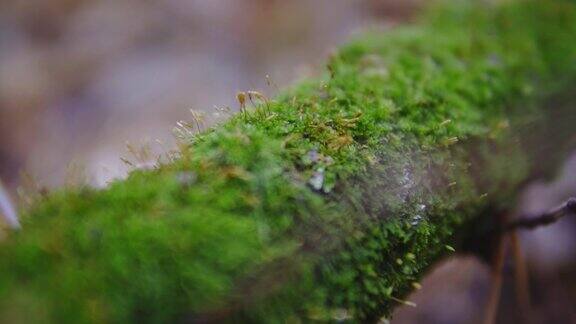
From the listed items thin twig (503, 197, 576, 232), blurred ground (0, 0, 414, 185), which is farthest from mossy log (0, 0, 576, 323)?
blurred ground (0, 0, 414, 185)

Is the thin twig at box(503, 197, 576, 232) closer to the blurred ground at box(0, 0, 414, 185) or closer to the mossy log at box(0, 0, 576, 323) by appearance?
the mossy log at box(0, 0, 576, 323)

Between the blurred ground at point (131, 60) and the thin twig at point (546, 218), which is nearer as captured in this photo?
the thin twig at point (546, 218)

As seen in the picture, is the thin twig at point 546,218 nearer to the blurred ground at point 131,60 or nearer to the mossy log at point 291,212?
the mossy log at point 291,212

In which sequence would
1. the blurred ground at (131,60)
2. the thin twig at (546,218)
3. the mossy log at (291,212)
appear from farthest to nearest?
the blurred ground at (131,60) < the thin twig at (546,218) < the mossy log at (291,212)

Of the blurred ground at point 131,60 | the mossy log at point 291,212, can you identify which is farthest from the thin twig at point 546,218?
the blurred ground at point 131,60

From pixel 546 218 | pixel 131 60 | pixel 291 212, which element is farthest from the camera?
pixel 131 60

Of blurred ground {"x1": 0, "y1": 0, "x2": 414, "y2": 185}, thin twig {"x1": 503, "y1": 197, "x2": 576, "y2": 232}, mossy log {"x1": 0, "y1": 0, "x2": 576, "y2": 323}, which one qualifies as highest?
blurred ground {"x1": 0, "y1": 0, "x2": 414, "y2": 185}

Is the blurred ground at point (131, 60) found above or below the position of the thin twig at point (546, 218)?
above

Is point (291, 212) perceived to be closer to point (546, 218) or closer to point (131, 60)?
point (546, 218)

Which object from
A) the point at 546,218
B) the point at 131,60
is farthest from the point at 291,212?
the point at 131,60
